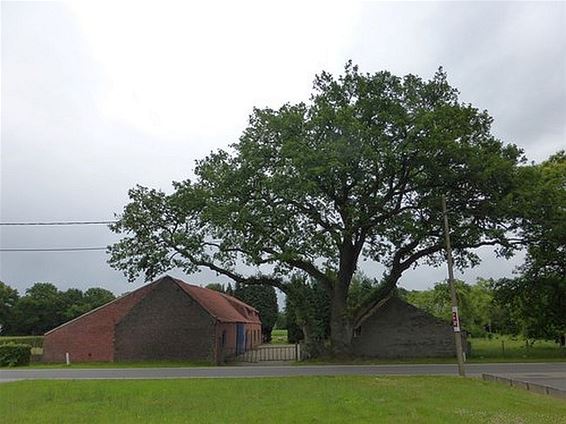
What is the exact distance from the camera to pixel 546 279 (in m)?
40.2

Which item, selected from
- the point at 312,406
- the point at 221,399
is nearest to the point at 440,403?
the point at 312,406

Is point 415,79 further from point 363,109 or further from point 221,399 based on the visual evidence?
point 221,399

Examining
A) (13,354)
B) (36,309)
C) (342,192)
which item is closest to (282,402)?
(342,192)

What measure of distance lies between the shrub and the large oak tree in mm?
9251

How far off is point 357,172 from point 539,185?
1077cm

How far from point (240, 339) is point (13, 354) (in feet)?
66.8

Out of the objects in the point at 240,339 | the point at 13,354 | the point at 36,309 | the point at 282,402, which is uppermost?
the point at 36,309

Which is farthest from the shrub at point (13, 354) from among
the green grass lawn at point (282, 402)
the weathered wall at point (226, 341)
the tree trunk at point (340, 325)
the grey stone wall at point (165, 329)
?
the tree trunk at point (340, 325)

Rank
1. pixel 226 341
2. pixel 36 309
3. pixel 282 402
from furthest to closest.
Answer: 1. pixel 36 309
2. pixel 226 341
3. pixel 282 402

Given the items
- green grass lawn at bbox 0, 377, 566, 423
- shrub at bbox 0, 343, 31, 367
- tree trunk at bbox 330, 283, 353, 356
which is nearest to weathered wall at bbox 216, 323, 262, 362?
tree trunk at bbox 330, 283, 353, 356

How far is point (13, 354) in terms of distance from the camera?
39.8 m

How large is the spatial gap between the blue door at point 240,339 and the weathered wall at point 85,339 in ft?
36.3

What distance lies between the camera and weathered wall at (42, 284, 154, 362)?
4331cm

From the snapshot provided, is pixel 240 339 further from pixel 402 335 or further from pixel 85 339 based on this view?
pixel 402 335
